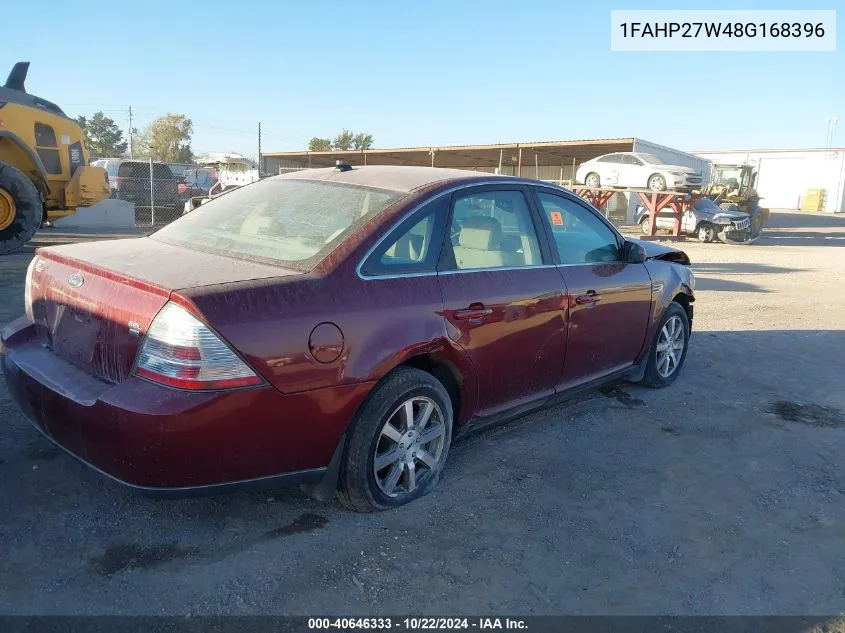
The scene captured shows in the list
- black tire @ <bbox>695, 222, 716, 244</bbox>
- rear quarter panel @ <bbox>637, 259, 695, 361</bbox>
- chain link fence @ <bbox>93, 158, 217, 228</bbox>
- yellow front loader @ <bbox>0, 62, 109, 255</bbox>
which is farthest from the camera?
black tire @ <bbox>695, 222, 716, 244</bbox>

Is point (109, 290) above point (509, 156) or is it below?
below

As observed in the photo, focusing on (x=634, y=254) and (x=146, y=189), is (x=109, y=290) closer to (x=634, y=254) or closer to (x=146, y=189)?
(x=634, y=254)

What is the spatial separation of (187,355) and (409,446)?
3.92 ft

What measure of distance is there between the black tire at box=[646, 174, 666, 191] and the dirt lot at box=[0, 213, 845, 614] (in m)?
18.3

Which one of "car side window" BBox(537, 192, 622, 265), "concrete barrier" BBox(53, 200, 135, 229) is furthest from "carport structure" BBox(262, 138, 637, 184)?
"car side window" BBox(537, 192, 622, 265)

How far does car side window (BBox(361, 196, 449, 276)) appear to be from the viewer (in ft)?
10.0

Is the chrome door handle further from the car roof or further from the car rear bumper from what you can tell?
the car rear bumper

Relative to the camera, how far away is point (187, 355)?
247 cm

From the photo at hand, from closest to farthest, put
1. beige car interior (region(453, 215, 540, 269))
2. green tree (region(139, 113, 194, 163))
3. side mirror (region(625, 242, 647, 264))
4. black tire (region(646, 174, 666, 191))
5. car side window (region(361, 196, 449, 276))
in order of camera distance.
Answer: car side window (region(361, 196, 449, 276)) → beige car interior (region(453, 215, 540, 269)) → side mirror (region(625, 242, 647, 264)) → black tire (region(646, 174, 666, 191)) → green tree (region(139, 113, 194, 163))

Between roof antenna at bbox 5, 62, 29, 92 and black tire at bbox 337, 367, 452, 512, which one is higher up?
roof antenna at bbox 5, 62, 29, 92

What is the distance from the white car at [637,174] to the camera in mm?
21469

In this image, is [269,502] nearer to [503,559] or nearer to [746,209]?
[503,559]

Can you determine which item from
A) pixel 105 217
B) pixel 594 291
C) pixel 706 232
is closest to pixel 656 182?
pixel 706 232

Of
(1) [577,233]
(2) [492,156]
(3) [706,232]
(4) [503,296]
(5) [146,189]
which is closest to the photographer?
(4) [503,296]
